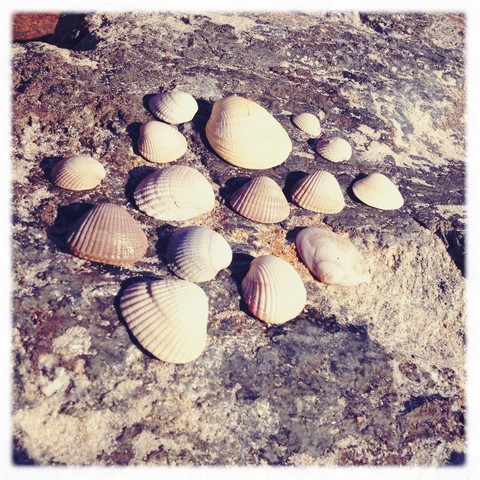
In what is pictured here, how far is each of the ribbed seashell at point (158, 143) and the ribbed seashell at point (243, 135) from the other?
12.1 inches

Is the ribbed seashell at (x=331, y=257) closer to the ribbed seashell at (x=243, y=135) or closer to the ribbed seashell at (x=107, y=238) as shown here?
the ribbed seashell at (x=243, y=135)

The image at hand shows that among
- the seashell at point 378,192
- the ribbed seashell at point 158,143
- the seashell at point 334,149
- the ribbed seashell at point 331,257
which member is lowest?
the ribbed seashell at point 331,257

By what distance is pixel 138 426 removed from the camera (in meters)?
2.08

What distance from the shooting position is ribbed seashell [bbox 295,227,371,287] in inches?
112

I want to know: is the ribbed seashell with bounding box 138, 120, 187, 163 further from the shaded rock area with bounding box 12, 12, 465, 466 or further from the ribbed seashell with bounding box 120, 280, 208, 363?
the ribbed seashell with bounding box 120, 280, 208, 363

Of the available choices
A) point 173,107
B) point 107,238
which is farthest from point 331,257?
point 173,107

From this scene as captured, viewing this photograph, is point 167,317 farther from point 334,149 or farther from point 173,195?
point 334,149

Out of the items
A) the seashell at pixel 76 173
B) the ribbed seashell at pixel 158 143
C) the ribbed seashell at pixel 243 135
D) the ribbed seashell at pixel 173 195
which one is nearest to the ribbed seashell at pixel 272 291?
the ribbed seashell at pixel 173 195

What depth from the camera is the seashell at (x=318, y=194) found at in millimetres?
3182

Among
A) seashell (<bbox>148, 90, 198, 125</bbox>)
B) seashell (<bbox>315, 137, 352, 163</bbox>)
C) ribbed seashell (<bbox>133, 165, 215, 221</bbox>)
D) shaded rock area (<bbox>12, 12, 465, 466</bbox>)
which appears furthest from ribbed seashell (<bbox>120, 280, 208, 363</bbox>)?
seashell (<bbox>315, 137, 352, 163</bbox>)

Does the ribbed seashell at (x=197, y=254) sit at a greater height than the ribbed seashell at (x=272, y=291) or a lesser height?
greater

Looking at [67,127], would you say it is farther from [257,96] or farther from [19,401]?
[19,401]

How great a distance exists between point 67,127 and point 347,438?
8.57ft
